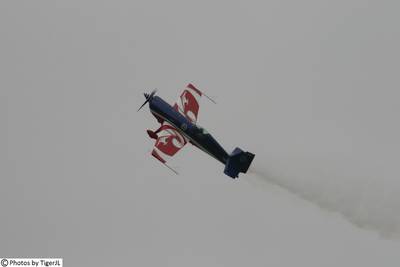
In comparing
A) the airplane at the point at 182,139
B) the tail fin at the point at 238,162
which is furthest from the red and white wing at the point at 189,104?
the tail fin at the point at 238,162

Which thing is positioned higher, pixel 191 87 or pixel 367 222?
pixel 191 87

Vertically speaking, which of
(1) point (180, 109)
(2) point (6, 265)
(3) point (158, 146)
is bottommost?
(2) point (6, 265)

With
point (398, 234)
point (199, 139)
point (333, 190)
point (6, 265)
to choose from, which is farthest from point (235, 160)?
point (6, 265)

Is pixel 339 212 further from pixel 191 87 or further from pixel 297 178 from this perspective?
pixel 191 87

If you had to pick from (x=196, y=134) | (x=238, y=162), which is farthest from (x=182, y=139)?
(x=238, y=162)

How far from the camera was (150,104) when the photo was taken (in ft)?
244

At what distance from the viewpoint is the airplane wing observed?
71000mm

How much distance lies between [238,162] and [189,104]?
740cm

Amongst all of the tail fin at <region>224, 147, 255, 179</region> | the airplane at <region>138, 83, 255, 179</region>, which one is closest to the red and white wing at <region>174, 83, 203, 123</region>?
the airplane at <region>138, 83, 255, 179</region>

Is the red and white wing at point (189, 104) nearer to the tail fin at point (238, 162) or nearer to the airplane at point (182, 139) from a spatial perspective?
the airplane at point (182, 139)

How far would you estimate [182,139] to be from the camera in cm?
7269

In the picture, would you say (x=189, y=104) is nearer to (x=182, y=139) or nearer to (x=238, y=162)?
(x=182, y=139)

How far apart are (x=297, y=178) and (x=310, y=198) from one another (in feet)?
5.61

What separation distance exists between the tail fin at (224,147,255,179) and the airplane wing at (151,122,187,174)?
3531 mm
